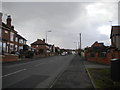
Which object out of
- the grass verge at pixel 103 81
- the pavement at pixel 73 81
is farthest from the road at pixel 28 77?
the grass verge at pixel 103 81

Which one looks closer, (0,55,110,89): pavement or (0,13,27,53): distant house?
(0,55,110,89): pavement

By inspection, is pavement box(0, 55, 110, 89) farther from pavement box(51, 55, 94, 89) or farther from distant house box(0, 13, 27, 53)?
distant house box(0, 13, 27, 53)

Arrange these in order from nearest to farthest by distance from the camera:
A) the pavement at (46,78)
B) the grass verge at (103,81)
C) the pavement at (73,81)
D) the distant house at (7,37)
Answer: the grass verge at (103,81), the pavement at (73,81), the pavement at (46,78), the distant house at (7,37)

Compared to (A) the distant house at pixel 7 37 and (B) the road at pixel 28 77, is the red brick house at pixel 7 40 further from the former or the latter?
(B) the road at pixel 28 77

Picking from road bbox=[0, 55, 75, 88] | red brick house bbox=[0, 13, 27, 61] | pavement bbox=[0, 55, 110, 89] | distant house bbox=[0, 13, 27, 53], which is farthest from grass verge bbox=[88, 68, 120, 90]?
distant house bbox=[0, 13, 27, 53]

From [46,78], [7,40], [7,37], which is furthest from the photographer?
[7,37]

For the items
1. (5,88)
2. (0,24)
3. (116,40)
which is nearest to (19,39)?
(0,24)

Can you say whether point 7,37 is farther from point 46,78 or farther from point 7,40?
point 46,78

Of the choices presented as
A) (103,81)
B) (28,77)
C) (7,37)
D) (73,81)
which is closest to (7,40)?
(7,37)

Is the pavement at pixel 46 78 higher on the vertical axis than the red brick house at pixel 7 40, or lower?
lower

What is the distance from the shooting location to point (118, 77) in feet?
25.8

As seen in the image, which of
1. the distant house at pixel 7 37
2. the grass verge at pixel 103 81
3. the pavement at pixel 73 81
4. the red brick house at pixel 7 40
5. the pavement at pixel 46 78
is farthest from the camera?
the distant house at pixel 7 37

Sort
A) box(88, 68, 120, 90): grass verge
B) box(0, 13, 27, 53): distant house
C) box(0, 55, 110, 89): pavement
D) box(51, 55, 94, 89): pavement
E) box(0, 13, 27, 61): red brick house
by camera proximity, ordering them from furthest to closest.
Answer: box(0, 13, 27, 53): distant house < box(0, 13, 27, 61): red brick house < box(0, 55, 110, 89): pavement < box(51, 55, 94, 89): pavement < box(88, 68, 120, 90): grass verge

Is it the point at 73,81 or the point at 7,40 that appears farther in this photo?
the point at 7,40
